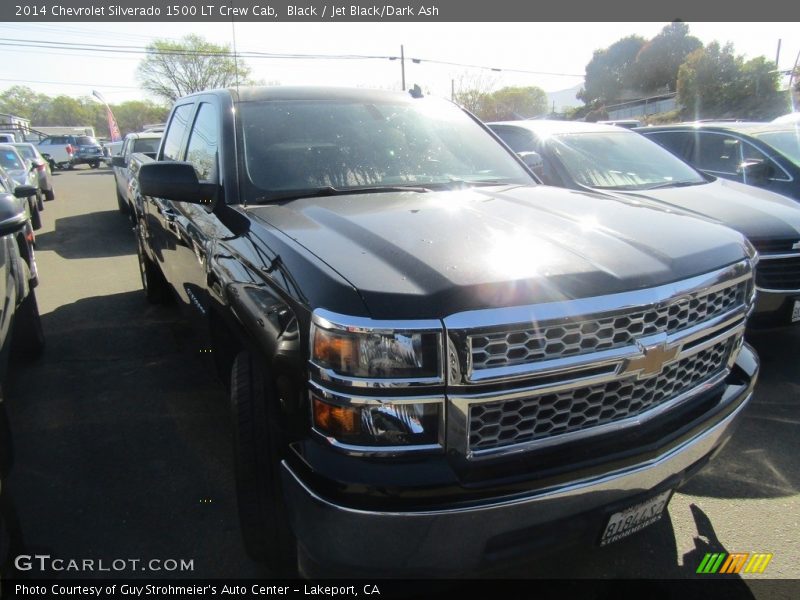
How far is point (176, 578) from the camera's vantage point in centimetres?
241

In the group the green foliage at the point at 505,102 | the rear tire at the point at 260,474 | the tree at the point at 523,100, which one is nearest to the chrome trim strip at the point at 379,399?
the rear tire at the point at 260,474

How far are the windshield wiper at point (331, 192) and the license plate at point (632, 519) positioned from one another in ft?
5.46

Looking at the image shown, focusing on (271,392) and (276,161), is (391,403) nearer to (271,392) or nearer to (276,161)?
(271,392)

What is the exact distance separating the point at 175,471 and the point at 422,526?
2057 millimetres

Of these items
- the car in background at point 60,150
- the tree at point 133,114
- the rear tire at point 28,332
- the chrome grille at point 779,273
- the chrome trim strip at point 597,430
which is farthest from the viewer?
the tree at point 133,114

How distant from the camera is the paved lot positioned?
2545 millimetres

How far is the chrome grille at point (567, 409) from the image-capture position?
1702mm

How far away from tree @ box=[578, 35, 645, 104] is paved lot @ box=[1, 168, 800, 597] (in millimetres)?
61278

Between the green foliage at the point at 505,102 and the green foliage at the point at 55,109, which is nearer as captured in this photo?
the green foliage at the point at 505,102

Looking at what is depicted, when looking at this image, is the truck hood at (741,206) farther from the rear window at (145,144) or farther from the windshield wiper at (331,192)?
the rear window at (145,144)

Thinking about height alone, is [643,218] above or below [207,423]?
above

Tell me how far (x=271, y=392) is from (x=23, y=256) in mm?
4141

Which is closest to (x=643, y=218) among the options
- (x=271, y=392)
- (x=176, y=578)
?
(x=271, y=392)

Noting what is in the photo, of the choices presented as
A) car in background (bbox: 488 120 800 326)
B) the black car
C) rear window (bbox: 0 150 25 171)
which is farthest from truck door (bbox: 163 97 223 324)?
the black car
